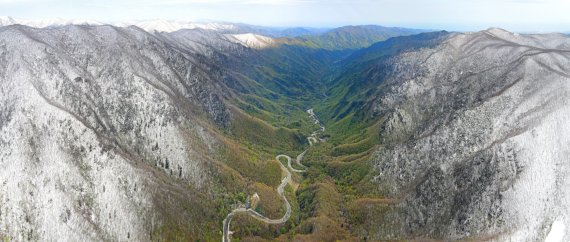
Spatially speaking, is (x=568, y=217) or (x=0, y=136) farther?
(x=0, y=136)

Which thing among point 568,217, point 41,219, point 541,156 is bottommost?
point 41,219

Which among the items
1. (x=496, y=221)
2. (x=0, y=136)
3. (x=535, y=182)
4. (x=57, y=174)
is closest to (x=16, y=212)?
(x=57, y=174)

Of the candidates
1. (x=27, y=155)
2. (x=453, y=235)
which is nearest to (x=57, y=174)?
(x=27, y=155)

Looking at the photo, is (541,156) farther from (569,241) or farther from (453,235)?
(453,235)

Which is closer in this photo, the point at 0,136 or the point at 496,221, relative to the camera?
the point at 496,221

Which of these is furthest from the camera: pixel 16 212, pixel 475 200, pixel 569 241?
pixel 475 200

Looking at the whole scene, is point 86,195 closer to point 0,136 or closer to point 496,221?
point 0,136

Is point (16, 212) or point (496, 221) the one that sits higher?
point (496, 221)

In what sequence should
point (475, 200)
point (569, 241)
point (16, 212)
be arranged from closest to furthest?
point (569, 241) → point (16, 212) → point (475, 200)

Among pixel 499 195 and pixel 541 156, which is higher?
pixel 541 156
